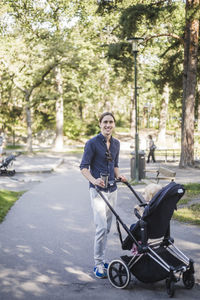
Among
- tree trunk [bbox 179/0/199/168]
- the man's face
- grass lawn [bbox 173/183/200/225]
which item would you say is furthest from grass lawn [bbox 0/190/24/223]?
tree trunk [bbox 179/0/199/168]

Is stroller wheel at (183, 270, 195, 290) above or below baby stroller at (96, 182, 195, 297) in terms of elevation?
below

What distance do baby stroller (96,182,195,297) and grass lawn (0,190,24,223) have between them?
14.0 ft

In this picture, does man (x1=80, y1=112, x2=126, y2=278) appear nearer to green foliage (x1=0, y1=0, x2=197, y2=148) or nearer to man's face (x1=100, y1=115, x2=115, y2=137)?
man's face (x1=100, y1=115, x2=115, y2=137)

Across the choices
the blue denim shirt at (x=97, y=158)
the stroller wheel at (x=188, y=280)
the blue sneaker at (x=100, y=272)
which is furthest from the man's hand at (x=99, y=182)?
the stroller wheel at (x=188, y=280)

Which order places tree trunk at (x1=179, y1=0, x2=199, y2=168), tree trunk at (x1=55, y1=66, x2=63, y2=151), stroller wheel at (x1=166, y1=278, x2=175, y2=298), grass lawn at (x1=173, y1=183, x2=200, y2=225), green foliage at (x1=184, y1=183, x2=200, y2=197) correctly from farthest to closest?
tree trunk at (x1=55, y1=66, x2=63, y2=151), tree trunk at (x1=179, y1=0, x2=199, y2=168), green foliage at (x1=184, y1=183, x2=200, y2=197), grass lawn at (x1=173, y1=183, x2=200, y2=225), stroller wheel at (x1=166, y1=278, x2=175, y2=298)

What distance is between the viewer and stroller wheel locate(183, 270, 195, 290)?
13.9ft

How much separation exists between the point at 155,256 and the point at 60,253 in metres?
1.94

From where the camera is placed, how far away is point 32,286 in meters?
4.39

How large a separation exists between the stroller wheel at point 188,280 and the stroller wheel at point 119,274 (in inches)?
25.1

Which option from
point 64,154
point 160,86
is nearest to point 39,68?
point 64,154

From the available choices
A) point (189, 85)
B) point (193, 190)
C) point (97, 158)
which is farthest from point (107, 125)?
point (189, 85)

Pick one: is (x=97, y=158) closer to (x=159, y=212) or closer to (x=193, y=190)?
(x=159, y=212)

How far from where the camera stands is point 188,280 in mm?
4254

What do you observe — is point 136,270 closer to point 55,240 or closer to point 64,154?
point 55,240
